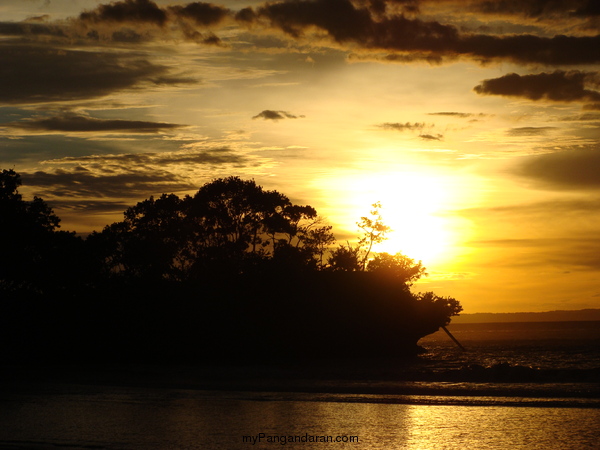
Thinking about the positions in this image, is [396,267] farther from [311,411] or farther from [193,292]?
[311,411]

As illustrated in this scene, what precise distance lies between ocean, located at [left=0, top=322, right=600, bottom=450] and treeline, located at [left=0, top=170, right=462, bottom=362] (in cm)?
1522

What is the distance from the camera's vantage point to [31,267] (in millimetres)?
58469

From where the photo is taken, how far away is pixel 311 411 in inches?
941

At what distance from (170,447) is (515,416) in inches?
447

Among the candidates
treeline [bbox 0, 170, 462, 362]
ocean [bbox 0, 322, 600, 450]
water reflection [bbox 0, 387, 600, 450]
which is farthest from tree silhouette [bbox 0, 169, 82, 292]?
water reflection [bbox 0, 387, 600, 450]

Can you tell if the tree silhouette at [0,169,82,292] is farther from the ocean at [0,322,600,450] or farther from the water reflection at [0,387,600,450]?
the water reflection at [0,387,600,450]

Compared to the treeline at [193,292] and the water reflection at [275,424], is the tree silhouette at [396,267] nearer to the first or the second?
the treeline at [193,292]

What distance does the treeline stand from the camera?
5662cm

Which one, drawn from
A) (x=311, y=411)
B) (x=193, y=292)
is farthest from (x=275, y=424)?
(x=193, y=292)

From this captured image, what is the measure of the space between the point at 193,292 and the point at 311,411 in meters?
34.2

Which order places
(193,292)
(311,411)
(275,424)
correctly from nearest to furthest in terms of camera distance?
(275,424) < (311,411) < (193,292)

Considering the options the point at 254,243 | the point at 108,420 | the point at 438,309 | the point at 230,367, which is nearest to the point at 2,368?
the point at 230,367

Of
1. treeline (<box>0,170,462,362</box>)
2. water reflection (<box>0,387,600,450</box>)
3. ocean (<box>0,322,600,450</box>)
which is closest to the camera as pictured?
water reflection (<box>0,387,600,450</box>)

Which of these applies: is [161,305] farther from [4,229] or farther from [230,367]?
[4,229]
